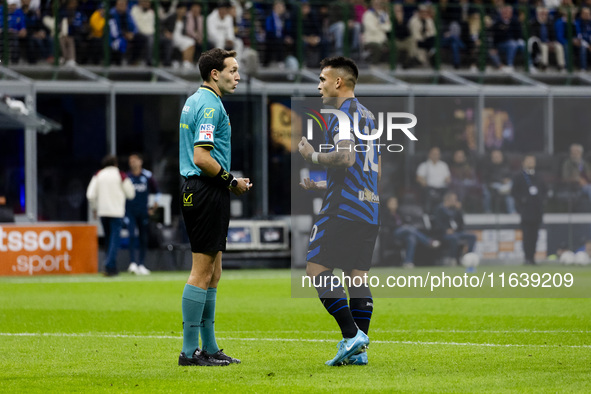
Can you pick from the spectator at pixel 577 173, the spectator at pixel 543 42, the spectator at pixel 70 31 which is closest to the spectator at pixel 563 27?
the spectator at pixel 543 42

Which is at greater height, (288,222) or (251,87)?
(251,87)

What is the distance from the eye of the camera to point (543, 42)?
93.2 feet

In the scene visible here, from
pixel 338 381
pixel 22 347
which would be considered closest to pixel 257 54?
pixel 22 347

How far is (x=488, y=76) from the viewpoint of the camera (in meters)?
27.6

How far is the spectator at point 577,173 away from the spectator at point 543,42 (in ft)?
31.6

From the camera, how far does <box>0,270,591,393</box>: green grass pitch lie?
7422 mm

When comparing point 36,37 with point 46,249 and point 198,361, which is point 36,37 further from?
point 198,361

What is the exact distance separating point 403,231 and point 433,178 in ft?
4.63

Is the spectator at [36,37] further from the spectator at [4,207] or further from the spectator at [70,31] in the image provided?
the spectator at [4,207]

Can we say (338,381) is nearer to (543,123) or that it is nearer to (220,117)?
(220,117)

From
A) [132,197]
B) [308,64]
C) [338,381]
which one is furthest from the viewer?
[308,64]

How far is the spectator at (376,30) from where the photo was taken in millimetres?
27016

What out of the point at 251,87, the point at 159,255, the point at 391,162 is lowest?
the point at 159,255

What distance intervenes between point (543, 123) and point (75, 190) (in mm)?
10292
